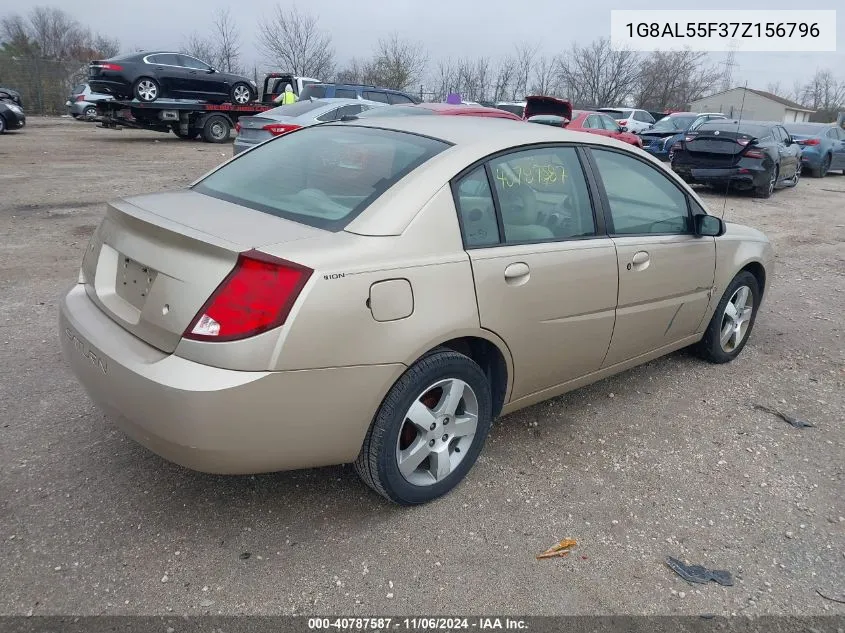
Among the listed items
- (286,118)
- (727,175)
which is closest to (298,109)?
(286,118)

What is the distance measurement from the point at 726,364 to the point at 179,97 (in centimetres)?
1732

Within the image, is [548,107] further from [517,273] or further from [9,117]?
[9,117]

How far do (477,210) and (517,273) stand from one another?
1.06ft

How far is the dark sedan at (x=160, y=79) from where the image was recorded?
56.3 feet

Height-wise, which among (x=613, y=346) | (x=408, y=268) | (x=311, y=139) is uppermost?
(x=311, y=139)

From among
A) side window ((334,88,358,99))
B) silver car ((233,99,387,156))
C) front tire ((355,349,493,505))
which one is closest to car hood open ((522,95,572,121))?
side window ((334,88,358,99))

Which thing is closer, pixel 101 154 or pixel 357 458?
pixel 357 458

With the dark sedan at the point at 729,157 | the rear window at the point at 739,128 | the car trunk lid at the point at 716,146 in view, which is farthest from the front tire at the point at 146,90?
the rear window at the point at 739,128

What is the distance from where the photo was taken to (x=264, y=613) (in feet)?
7.38

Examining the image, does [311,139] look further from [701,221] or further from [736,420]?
[736,420]

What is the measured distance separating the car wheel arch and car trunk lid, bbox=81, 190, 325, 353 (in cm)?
76

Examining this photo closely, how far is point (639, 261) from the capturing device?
3.51 m

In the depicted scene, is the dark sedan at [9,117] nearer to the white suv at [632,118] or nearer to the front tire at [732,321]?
the white suv at [632,118]

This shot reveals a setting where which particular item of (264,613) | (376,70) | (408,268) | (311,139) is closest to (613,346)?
(408,268)
